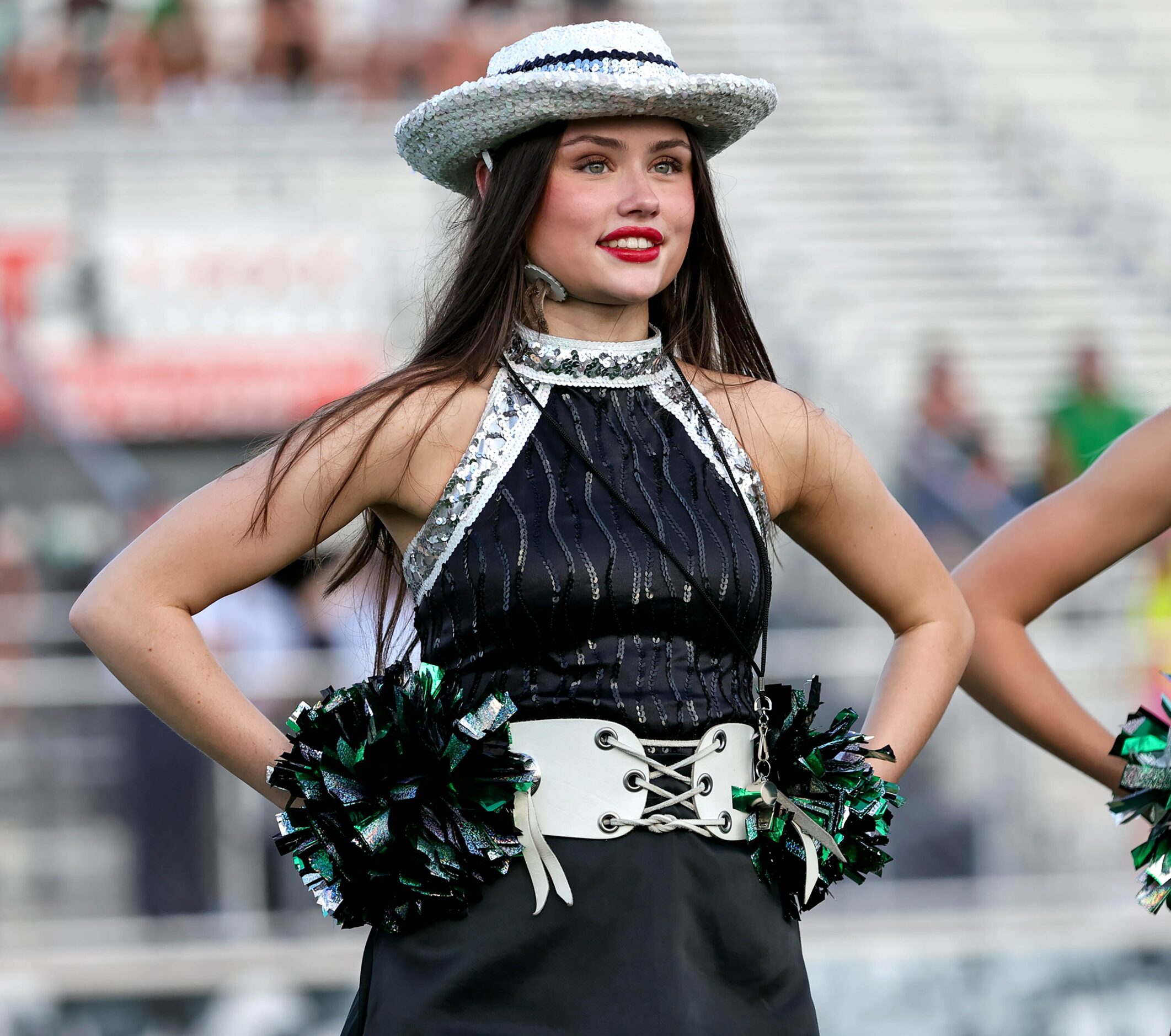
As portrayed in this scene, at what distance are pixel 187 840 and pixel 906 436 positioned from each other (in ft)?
15.7

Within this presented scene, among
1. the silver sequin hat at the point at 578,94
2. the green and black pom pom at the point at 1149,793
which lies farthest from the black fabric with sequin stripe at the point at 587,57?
the green and black pom pom at the point at 1149,793

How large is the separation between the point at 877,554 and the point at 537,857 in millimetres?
856

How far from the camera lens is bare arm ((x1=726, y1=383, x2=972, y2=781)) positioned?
3.40 m

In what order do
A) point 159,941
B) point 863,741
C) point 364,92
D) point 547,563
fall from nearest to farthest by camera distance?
point 547,563
point 863,741
point 159,941
point 364,92

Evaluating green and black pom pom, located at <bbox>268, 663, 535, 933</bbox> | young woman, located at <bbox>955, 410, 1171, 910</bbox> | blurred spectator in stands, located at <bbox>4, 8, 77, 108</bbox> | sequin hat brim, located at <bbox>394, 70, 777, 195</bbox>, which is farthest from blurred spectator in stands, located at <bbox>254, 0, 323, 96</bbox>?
green and black pom pom, located at <bbox>268, 663, 535, 933</bbox>

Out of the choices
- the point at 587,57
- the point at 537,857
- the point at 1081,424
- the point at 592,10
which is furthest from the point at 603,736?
the point at 592,10

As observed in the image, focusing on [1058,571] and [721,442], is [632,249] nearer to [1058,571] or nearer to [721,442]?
[721,442]

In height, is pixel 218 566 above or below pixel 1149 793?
above

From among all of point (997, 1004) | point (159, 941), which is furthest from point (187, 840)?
point (997, 1004)

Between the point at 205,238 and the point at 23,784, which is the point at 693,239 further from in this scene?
the point at 205,238

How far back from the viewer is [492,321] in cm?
329

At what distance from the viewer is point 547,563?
10.1 feet

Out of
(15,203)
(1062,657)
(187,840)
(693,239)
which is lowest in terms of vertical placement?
(187,840)

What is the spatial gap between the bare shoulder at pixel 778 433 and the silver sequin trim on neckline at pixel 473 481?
330 millimetres
